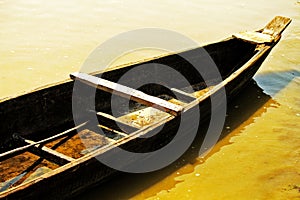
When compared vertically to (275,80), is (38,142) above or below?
below

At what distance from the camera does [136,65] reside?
639cm

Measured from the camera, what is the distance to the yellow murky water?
16.5 feet

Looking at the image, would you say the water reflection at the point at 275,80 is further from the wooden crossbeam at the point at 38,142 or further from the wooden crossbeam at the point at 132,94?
the wooden crossbeam at the point at 38,142

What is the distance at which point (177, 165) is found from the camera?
212 inches

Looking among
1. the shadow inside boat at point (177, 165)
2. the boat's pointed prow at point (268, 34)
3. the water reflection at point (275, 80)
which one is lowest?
the shadow inside boat at point (177, 165)

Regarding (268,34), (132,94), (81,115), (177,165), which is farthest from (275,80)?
(81,115)

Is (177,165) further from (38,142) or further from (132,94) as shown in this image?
(38,142)

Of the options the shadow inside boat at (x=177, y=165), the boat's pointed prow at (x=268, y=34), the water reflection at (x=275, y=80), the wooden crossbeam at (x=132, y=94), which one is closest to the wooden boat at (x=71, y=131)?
the wooden crossbeam at (x=132, y=94)

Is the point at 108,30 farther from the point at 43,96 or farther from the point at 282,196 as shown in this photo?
the point at 282,196

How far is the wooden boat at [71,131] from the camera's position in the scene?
409cm

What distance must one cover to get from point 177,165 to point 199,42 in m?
4.80

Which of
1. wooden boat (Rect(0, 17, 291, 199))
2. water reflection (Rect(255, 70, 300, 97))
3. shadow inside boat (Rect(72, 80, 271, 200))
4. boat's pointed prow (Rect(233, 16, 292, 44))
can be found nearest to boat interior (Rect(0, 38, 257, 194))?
wooden boat (Rect(0, 17, 291, 199))

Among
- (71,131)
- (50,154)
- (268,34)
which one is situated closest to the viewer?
(50,154)

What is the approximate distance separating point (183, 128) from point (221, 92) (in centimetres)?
93
